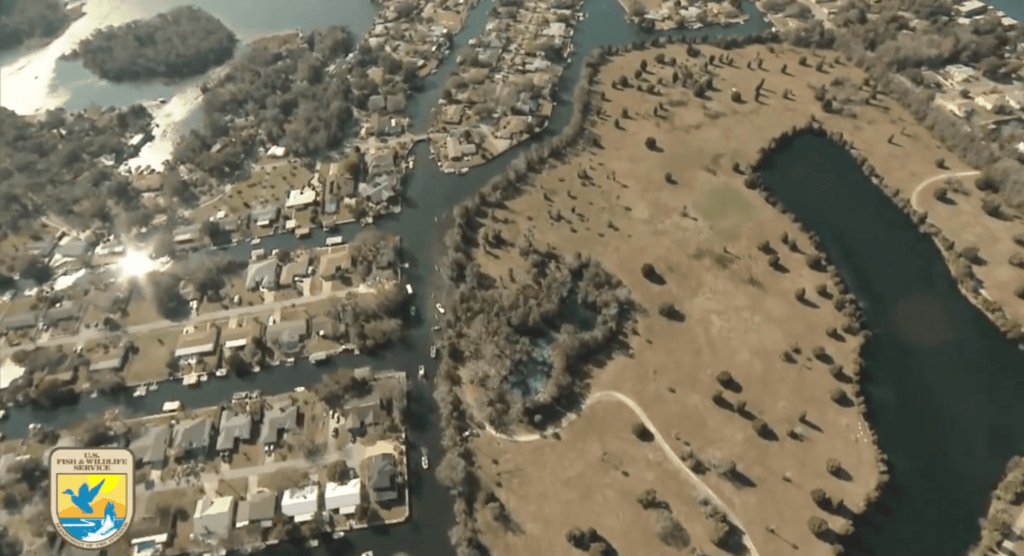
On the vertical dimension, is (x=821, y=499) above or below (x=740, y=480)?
above

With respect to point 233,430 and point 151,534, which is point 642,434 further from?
point 151,534

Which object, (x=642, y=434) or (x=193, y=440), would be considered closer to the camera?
(x=642, y=434)

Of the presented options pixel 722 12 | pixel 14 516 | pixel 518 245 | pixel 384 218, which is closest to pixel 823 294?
pixel 518 245

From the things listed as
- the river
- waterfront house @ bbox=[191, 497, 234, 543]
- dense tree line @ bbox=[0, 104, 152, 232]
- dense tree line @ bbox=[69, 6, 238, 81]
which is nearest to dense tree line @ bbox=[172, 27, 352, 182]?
dense tree line @ bbox=[69, 6, 238, 81]

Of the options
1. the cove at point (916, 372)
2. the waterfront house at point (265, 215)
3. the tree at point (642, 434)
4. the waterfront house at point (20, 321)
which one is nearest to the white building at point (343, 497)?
the tree at point (642, 434)

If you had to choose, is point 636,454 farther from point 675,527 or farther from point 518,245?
point 518,245

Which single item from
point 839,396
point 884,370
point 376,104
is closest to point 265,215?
point 376,104

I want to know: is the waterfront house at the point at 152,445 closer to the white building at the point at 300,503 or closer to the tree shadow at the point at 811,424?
the white building at the point at 300,503
